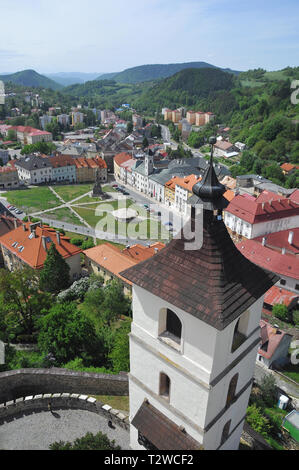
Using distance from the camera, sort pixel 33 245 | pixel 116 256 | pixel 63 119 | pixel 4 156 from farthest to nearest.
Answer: pixel 63 119, pixel 4 156, pixel 116 256, pixel 33 245

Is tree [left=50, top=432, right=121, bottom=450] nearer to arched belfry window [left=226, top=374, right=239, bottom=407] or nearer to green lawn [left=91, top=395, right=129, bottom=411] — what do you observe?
green lawn [left=91, top=395, right=129, bottom=411]

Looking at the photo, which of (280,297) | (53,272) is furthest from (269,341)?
(53,272)

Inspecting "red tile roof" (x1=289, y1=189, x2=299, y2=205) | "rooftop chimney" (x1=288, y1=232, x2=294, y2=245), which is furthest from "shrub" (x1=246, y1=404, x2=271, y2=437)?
"red tile roof" (x1=289, y1=189, x2=299, y2=205)

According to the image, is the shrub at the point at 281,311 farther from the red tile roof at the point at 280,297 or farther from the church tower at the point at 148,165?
the church tower at the point at 148,165

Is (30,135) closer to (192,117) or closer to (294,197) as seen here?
(192,117)

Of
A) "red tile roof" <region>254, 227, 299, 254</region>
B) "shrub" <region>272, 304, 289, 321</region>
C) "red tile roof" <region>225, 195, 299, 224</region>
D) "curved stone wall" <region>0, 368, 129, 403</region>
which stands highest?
"curved stone wall" <region>0, 368, 129, 403</region>

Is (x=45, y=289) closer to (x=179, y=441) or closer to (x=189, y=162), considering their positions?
(x=179, y=441)
